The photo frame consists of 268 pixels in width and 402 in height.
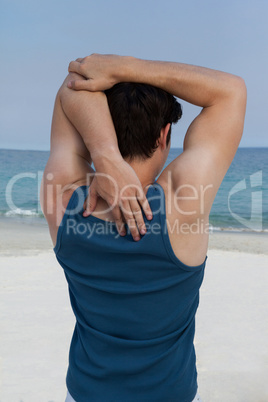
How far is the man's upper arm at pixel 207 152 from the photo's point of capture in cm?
112

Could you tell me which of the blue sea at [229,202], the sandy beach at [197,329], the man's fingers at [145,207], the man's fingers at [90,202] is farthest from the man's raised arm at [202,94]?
the blue sea at [229,202]

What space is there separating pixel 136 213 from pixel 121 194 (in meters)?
0.07

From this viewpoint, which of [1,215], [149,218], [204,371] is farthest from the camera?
[1,215]

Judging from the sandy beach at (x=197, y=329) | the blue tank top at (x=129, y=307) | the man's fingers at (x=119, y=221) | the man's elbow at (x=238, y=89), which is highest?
the man's elbow at (x=238, y=89)

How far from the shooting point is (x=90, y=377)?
123 centimetres

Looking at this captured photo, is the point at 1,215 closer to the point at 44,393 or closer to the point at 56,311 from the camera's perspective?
the point at 56,311

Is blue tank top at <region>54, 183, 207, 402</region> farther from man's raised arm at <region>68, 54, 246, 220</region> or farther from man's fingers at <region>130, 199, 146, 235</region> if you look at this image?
man's raised arm at <region>68, 54, 246, 220</region>

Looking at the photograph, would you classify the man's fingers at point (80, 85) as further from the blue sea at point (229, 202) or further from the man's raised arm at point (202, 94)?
the blue sea at point (229, 202)

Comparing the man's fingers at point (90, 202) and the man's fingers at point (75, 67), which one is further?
the man's fingers at point (75, 67)

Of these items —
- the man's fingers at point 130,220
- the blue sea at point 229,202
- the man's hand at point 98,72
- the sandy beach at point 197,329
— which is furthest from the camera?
the blue sea at point 229,202

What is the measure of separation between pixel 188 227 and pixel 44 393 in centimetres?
264

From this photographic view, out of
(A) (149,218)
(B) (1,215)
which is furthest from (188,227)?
(B) (1,215)

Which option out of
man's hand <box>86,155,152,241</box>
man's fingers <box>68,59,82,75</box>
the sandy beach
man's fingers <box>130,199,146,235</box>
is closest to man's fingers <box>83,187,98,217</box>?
man's hand <box>86,155,152,241</box>

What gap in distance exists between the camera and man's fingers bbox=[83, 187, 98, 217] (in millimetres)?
1128
